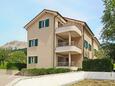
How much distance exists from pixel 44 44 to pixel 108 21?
458 inches

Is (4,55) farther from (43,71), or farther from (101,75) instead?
(101,75)

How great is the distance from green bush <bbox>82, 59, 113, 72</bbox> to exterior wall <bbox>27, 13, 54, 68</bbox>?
9.68 m

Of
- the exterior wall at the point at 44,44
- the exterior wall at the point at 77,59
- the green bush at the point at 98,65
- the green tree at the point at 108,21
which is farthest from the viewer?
the exterior wall at the point at 77,59

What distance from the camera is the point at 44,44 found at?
43906mm

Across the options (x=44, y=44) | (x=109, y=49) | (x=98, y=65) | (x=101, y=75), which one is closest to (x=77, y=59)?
(x=109, y=49)

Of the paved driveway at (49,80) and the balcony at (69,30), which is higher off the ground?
the balcony at (69,30)

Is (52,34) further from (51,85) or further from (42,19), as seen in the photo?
(51,85)

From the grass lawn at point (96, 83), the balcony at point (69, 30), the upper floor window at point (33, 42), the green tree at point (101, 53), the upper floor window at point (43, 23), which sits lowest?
the grass lawn at point (96, 83)

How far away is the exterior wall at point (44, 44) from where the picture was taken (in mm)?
43062

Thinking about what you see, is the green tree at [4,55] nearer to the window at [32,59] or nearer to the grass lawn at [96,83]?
the window at [32,59]

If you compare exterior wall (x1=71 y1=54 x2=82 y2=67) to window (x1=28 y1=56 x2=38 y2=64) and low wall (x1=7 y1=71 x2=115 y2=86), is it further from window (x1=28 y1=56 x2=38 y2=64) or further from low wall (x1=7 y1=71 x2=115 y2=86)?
low wall (x1=7 y1=71 x2=115 y2=86)

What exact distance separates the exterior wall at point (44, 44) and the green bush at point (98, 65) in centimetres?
968

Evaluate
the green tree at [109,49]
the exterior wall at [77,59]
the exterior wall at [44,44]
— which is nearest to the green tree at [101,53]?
the green tree at [109,49]

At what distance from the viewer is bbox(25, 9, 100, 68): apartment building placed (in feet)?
138
